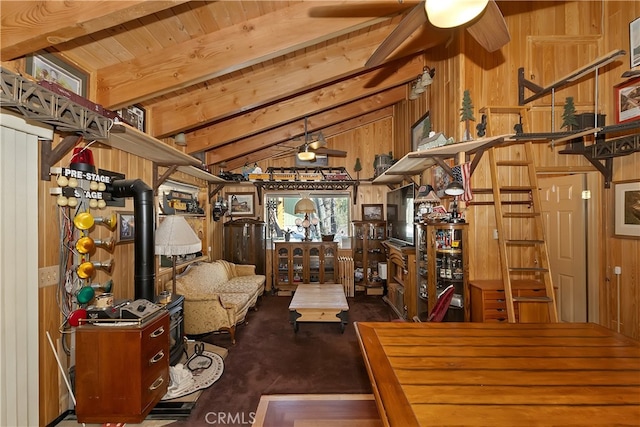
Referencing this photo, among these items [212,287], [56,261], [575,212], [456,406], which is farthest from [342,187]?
[456,406]

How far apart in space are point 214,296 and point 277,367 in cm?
117

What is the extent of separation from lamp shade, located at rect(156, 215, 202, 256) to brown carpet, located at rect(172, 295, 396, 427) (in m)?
1.32

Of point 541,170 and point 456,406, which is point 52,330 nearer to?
point 456,406

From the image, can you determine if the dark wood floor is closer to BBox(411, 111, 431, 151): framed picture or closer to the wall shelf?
the wall shelf

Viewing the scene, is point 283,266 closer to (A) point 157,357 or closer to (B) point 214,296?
(B) point 214,296

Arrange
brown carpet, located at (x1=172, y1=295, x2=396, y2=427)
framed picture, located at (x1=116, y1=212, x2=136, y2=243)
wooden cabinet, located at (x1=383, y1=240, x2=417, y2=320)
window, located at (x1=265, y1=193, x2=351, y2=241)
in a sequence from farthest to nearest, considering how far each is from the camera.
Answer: window, located at (x1=265, y1=193, x2=351, y2=241)
wooden cabinet, located at (x1=383, y1=240, x2=417, y2=320)
framed picture, located at (x1=116, y1=212, x2=136, y2=243)
brown carpet, located at (x1=172, y1=295, x2=396, y2=427)

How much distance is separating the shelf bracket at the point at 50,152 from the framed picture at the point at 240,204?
12.8ft

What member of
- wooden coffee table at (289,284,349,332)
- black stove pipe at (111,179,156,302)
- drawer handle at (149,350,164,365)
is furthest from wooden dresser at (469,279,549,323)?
black stove pipe at (111,179,156,302)

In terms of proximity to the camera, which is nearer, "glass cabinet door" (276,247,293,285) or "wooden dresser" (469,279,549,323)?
"wooden dresser" (469,279,549,323)

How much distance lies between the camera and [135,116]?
292cm

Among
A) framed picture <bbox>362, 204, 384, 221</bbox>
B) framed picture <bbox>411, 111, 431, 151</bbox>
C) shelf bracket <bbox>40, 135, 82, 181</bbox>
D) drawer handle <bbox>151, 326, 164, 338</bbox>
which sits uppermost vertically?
framed picture <bbox>411, 111, 431, 151</bbox>

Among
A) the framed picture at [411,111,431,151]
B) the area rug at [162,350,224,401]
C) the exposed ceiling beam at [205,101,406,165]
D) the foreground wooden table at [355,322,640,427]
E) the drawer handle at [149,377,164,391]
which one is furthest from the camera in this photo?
the exposed ceiling beam at [205,101,406,165]

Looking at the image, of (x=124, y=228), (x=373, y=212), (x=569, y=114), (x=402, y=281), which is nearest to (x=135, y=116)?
(x=124, y=228)

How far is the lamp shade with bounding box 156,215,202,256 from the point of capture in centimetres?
261
